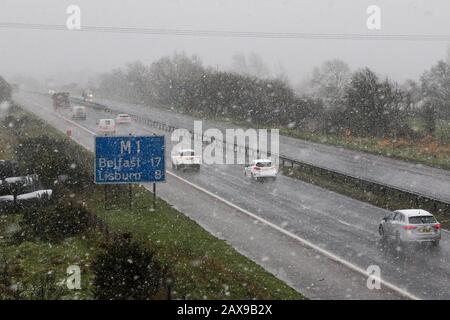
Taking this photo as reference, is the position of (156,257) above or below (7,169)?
below

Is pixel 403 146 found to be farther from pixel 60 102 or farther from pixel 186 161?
pixel 60 102

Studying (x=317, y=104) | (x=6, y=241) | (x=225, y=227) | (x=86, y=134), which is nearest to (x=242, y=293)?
(x=225, y=227)

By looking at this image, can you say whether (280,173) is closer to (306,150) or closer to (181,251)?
(306,150)

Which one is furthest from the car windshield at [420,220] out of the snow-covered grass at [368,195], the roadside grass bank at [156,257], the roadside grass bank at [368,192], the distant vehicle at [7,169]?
the distant vehicle at [7,169]

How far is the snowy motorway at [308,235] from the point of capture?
57.5 feet

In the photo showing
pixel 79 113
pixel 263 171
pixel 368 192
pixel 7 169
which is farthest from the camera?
pixel 79 113

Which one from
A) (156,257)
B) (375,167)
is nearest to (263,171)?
(375,167)

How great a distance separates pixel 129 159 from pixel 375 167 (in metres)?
22.4

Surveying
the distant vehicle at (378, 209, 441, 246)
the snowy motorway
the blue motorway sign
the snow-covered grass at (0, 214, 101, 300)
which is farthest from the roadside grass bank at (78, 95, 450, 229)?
the snow-covered grass at (0, 214, 101, 300)

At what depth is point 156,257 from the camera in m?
18.9

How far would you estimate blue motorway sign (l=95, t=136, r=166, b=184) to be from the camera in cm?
2667
